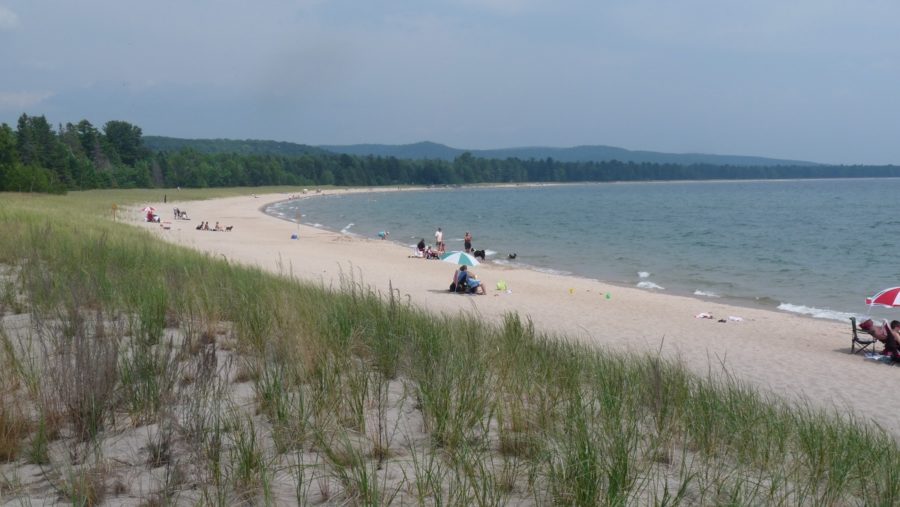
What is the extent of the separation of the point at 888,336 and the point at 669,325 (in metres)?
3.76

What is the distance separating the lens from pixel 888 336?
440 inches

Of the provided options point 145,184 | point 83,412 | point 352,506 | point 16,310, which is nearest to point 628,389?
point 352,506

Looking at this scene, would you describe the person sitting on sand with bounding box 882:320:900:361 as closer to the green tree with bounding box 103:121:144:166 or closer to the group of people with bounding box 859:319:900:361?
the group of people with bounding box 859:319:900:361

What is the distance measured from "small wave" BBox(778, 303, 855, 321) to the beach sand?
689 mm

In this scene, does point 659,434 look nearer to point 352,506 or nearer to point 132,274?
point 352,506

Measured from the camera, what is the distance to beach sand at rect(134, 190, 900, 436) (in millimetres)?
9242

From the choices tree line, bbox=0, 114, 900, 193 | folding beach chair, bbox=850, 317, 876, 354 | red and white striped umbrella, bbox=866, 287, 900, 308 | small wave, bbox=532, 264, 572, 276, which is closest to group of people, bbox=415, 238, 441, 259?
small wave, bbox=532, 264, 572, 276

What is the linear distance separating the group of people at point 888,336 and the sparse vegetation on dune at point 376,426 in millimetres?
7455

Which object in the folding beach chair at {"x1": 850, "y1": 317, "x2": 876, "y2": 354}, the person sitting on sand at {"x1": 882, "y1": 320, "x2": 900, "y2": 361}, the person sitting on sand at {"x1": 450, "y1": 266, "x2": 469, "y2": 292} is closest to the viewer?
the person sitting on sand at {"x1": 882, "y1": 320, "x2": 900, "y2": 361}

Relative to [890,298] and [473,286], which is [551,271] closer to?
[473,286]

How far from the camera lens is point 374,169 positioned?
178 m

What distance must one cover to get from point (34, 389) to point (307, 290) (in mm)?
3697

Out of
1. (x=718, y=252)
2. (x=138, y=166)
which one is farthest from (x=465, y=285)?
(x=138, y=166)

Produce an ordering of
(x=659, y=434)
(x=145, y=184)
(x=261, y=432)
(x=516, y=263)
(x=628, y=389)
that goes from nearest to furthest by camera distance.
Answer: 1. (x=261, y=432)
2. (x=659, y=434)
3. (x=628, y=389)
4. (x=516, y=263)
5. (x=145, y=184)
